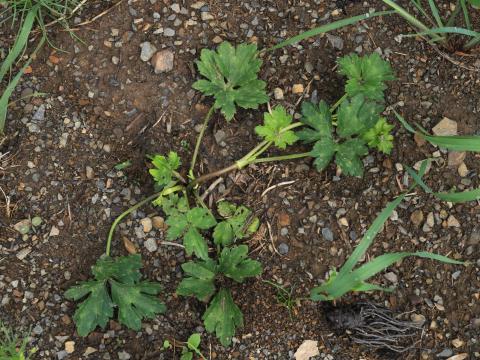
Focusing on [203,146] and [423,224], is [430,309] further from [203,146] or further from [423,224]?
[203,146]

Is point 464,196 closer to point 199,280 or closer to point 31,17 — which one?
point 199,280

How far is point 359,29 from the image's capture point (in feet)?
8.39

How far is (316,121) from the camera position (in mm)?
2383

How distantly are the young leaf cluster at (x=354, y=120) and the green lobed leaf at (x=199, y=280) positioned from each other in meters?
0.61

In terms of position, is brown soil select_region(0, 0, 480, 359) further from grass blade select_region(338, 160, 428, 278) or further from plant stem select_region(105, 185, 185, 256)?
grass blade select_region(338, 160, 428, 278)

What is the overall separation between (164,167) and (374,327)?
1084 mm

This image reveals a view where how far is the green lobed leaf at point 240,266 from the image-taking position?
2.37 m

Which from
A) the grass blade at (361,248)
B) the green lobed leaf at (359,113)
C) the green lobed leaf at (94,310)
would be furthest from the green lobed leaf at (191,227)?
the green lobed leaf at (359,113)

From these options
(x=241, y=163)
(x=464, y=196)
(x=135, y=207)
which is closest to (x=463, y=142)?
(x=464, y=196)

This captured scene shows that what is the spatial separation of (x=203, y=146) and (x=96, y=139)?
18.4 inches

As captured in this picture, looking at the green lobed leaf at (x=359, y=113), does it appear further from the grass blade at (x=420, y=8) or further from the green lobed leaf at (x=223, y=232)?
the green lobed leaf at (x=223, y=232)

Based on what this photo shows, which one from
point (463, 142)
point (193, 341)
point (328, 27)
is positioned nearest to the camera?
point (463, 142)

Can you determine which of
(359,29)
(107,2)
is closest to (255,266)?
(359,29)

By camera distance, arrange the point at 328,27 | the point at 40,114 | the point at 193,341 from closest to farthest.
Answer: the point at 328,27 < the point at 193,341 < the point at 40,114
